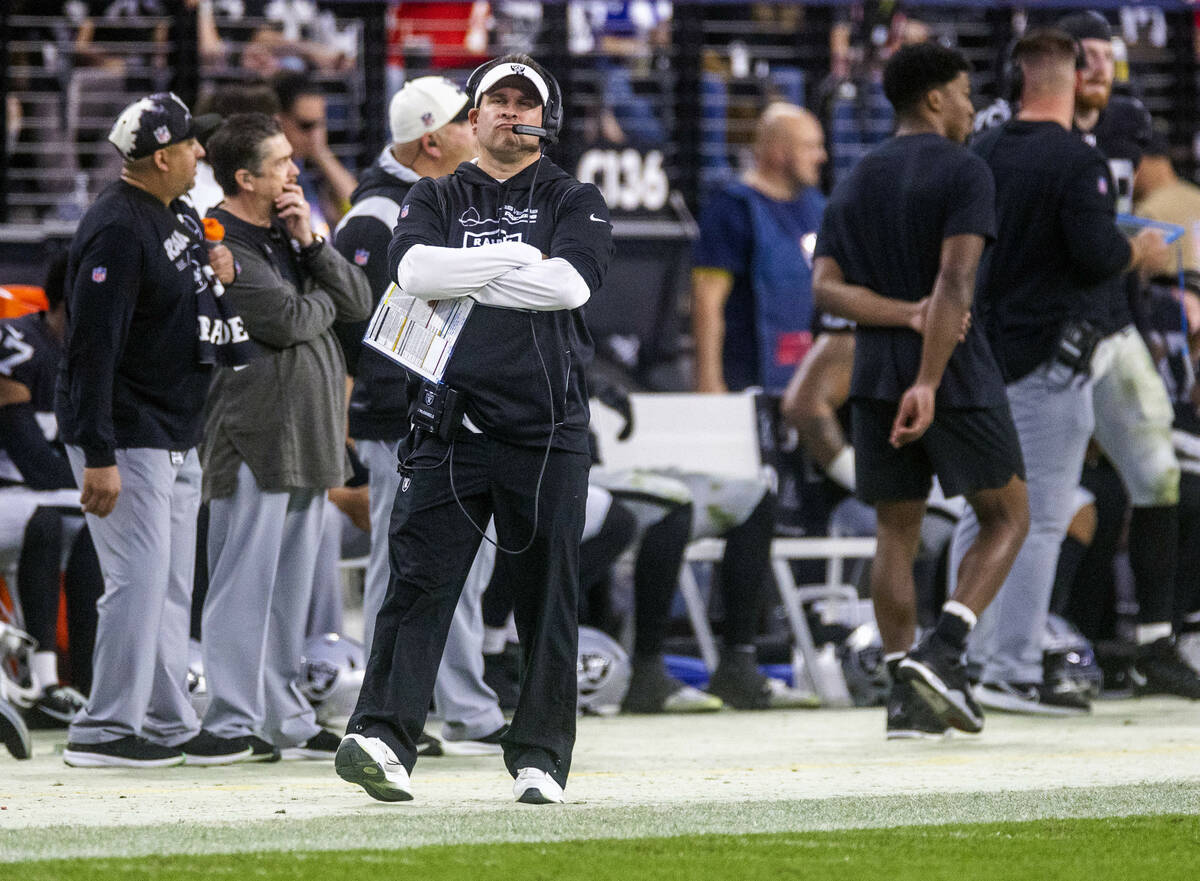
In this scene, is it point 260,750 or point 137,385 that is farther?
point 260,750

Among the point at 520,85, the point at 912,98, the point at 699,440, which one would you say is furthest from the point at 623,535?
the point at 520,85

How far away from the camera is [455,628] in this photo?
18.9 ft

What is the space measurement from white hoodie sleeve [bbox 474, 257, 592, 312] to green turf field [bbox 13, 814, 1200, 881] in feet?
4.05

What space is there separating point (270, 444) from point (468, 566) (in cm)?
135

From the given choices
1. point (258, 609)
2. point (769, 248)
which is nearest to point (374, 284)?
point (258, 609)

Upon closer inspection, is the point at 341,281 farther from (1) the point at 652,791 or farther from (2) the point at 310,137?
(2) the point at 310,137

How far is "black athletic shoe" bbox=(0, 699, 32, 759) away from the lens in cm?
556

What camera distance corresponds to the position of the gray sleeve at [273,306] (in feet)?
18.3

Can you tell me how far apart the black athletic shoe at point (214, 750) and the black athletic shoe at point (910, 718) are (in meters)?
2.00

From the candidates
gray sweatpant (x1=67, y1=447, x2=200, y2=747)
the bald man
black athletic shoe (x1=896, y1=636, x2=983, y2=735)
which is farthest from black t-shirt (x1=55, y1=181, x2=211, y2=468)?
the bald man

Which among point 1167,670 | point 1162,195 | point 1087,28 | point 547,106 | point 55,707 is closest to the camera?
point 547,106

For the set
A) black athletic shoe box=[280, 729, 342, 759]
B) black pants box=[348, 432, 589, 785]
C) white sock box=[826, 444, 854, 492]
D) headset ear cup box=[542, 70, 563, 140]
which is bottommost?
black athletic shoe box=[280, 729, 342, 759]

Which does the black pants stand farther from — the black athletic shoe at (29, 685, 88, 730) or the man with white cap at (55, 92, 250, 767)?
the black athletic shoe at (29, 685, 88, 730)

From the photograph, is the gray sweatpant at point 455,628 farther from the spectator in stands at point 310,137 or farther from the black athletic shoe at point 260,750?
the spectator in stands at point 310,137
